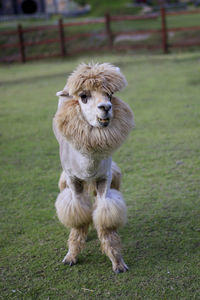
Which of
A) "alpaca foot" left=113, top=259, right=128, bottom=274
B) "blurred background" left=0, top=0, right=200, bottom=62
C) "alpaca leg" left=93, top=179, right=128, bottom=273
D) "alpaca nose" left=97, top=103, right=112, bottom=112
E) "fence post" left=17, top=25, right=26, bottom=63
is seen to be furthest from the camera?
"fence post" left=17, top=25, right=26, bottom=63

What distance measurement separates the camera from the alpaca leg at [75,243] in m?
2.95

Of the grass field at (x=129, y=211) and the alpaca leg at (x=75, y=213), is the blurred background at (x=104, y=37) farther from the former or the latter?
the alpaca leg at (x=75, y=213)

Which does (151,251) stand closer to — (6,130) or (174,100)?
(6,130)

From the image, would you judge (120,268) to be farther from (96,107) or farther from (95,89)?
(95,89)

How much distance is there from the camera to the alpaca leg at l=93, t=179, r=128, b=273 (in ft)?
9.51

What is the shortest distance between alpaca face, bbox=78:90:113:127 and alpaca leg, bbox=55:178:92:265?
2.14 feet

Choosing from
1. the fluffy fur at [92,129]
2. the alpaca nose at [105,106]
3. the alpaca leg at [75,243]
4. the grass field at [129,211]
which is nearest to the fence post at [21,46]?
the grass field at [129,211]

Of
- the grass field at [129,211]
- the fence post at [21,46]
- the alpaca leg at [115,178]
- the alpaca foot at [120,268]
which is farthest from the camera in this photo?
the fence post at [21,46]

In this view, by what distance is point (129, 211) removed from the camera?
360 cm

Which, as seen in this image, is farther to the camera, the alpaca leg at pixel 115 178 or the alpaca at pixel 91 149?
the alpaca leg at pixel 115 178

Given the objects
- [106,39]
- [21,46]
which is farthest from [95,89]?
[106,39]

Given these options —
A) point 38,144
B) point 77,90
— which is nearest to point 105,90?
point 77,90

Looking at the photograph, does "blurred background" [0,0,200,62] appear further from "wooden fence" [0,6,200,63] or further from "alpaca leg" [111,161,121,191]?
"alpaca leg" [111,161,121,191]

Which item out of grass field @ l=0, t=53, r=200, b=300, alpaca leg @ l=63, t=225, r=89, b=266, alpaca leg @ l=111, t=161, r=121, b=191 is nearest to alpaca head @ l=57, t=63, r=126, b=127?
alpaca leg @ l=111, t=161, r=121, b=191
